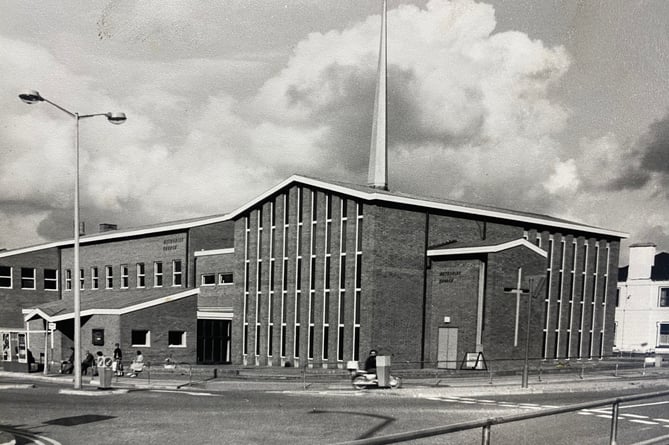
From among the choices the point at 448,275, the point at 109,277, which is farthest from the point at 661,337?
the point at 109,277

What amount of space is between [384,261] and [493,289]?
5.39 meters

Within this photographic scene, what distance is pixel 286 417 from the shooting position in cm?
1514

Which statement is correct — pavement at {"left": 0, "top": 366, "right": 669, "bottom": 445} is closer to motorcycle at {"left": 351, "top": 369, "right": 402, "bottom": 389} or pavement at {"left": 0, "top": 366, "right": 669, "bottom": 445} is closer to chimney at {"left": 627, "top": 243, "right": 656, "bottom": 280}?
motorcycle at {"left": 351, "top": 369, "right": 402, "bottom": 389}

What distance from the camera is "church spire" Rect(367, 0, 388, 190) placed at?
158 feet

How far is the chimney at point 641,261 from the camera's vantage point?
60.4 m

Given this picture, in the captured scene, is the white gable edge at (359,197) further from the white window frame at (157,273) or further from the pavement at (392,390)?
the pavement at (392,390)

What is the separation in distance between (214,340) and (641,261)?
41.9 meters

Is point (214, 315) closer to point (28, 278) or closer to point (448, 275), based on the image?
point (448, 275)

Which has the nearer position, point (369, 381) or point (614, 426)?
point (614, 426)

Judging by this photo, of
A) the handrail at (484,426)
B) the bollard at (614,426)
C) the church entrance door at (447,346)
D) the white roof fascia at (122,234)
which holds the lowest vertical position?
the bollard at (614,426)

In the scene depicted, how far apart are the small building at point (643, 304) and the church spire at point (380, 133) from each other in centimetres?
2825

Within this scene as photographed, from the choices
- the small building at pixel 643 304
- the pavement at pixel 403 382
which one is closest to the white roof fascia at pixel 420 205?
the pavement at pixel 403 382

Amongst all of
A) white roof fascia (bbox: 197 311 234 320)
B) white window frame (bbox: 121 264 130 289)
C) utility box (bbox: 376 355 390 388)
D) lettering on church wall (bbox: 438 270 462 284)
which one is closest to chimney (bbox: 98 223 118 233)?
white window frame (bbox: 121 264 130 289)

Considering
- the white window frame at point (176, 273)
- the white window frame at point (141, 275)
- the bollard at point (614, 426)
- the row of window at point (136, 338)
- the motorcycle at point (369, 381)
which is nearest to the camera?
the bollard at point (614, 426)
